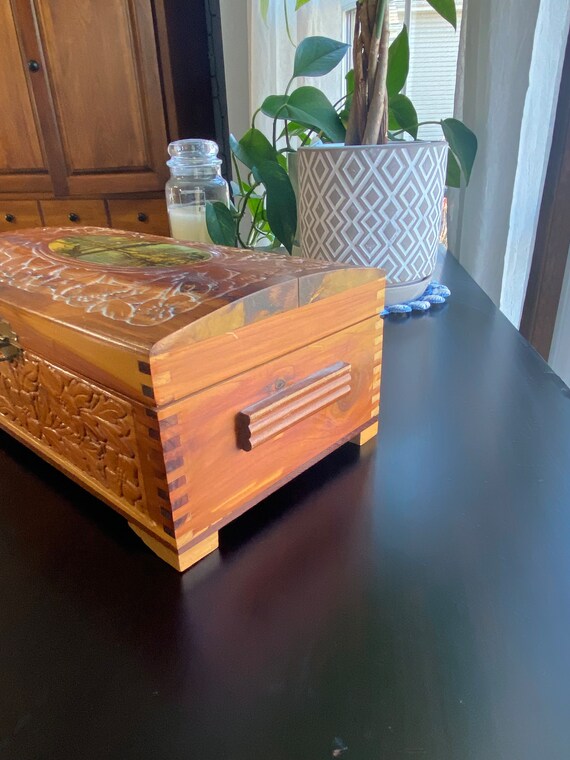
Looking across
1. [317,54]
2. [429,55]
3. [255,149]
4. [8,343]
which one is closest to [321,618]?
[8,343]

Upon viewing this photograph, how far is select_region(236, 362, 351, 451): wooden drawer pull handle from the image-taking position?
0.36 m

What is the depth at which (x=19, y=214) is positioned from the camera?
1860 mm

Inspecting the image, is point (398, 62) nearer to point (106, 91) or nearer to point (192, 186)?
point (192, 186)

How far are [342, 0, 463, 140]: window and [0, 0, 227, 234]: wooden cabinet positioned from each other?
2.23ft

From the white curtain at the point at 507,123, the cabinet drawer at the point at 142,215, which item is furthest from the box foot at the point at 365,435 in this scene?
the cabinet drawer at the point at 142,215

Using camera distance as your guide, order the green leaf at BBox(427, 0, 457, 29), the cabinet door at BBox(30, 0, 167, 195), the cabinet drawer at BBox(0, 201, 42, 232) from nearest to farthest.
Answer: the green leaf at BBox(427, 0, 457, 29)
the cabinet door at BBox(30, 0, 167, 195)
the cabinet drawer at BBox(0, 201, 42, 232)

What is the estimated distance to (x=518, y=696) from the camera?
0.25 meters

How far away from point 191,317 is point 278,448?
0.13 metres

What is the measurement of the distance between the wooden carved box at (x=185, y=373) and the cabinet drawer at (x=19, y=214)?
62.5 inches

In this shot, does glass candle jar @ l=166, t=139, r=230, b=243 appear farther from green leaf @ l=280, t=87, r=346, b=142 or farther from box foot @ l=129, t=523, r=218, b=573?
box foot @ l=129, t=523, r=218, b=573

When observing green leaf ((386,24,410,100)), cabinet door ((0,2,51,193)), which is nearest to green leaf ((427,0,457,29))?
green leaf ((386,24,410,100))

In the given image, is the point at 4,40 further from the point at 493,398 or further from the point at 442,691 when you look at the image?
the point at 442,691

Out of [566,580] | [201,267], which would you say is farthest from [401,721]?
[201,267]

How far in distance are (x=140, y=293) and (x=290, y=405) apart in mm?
137
